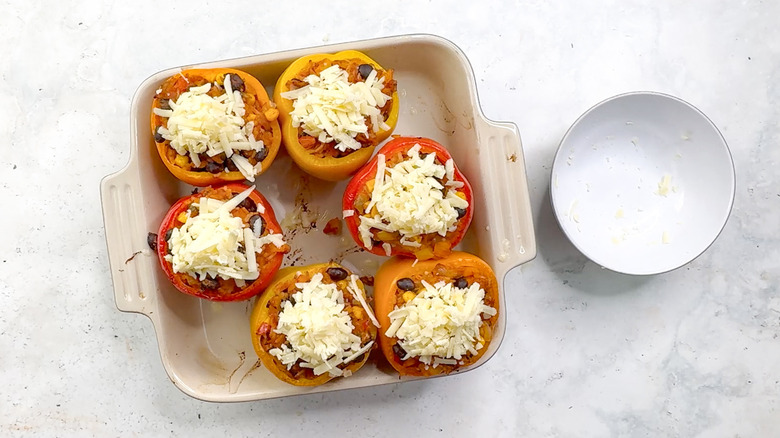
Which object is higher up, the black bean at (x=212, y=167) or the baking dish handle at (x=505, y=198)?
the black bean at (x=212, y=167)

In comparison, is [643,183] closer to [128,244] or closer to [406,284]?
[406,284]

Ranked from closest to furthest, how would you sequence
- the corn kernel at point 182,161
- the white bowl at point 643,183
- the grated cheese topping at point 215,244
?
the grated cheese topping at point 215,244
the corn kernel at point 182,161
the white bowl at point 643,183

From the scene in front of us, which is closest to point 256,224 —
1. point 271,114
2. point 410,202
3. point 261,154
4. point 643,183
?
point 261,154

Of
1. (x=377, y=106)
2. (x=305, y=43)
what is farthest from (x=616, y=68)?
(x=305, y=43)

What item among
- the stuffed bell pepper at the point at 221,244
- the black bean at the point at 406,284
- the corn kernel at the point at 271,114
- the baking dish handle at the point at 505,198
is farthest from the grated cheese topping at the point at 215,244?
the baking dish handle at the point at 505,198

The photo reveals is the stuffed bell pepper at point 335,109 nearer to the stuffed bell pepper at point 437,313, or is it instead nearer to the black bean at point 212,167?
the black bean at point 212,167

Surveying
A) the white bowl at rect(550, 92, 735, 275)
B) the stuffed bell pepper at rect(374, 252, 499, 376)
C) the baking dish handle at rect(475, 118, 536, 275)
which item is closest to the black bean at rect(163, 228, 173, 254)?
the stuffed bell pepper at rect(374, 252, 499, 376)

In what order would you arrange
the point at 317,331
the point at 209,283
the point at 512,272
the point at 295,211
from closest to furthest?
the point at 317,331 < the point at 209,283 < the point at 295,211 < the point at 512,272

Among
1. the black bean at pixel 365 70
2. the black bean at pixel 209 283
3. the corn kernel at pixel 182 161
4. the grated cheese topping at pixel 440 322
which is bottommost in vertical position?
the grated cheese topping at pixel 440 322
